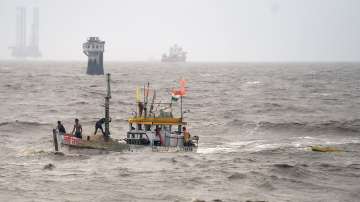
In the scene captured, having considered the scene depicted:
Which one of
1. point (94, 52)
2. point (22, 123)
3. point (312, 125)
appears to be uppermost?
point (94, 52)

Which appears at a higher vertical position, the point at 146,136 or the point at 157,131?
the point at 157,131

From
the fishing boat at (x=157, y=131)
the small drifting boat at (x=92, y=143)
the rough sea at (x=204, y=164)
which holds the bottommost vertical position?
the rough sea at (x=204, y=164)

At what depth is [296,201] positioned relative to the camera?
2719 centimetres

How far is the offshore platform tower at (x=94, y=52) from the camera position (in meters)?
→ 166

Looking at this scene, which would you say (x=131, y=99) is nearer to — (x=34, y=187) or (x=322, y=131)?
(x=322, y=131)

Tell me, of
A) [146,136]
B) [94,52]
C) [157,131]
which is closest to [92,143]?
[146,136]

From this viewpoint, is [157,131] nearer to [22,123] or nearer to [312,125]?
[22,123]

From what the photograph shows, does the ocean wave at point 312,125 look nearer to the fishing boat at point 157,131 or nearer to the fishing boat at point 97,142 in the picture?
the fishing boat at point 157,131

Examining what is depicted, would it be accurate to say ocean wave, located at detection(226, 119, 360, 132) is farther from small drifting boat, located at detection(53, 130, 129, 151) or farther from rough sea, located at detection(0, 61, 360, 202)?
small drifting boat, located at detection(53, 130, 129, 151)

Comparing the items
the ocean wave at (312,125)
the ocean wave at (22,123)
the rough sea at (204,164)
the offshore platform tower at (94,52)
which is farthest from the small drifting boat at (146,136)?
the offshore platform tower at (94,52)

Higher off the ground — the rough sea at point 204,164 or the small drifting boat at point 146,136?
the small drifting boat at point 146,136

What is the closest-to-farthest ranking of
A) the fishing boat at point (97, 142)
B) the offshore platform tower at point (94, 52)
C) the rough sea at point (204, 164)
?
the rough sea at point (204, 164), the fishing boat at point (97, 142), the offshore platform tower at point (94, 52)

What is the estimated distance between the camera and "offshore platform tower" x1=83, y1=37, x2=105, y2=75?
166 meters

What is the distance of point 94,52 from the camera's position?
545 feet
